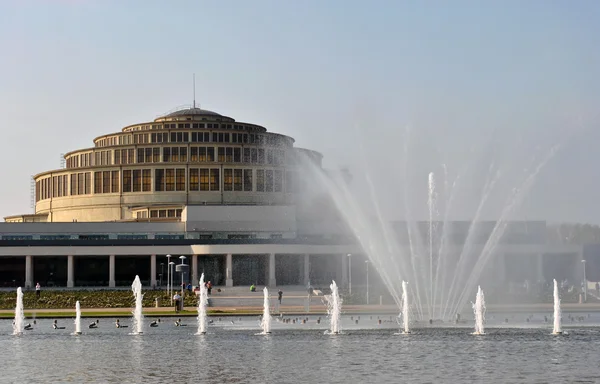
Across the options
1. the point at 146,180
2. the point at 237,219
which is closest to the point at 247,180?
the point at 237,219

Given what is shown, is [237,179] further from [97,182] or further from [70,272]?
[70,272]

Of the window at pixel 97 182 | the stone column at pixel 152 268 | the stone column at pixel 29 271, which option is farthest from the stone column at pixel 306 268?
the window at pixel 97 182

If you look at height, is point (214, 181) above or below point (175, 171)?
below

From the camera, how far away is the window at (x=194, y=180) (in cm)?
12988

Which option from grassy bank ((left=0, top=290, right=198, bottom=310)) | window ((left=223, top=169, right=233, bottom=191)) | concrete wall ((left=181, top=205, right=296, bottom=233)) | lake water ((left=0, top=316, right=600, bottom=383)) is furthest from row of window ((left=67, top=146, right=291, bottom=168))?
lake water ((left=0, top=316, right=600, bottom=383))

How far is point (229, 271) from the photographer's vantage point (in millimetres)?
112250

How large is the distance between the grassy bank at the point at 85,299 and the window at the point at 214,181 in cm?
3568

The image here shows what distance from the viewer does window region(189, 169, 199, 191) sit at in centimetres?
12988

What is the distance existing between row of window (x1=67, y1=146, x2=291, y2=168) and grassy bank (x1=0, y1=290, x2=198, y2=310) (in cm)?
3847

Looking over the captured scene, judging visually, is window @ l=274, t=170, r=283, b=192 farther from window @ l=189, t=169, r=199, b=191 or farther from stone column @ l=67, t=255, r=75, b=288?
stone column @ l=67, t=255, r=75, b=288

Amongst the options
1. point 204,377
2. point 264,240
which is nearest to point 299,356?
point 204,377

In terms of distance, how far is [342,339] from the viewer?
4900cm

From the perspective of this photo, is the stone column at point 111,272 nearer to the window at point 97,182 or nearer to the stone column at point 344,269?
the window at point 97,182

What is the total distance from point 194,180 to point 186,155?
12.7 ft
